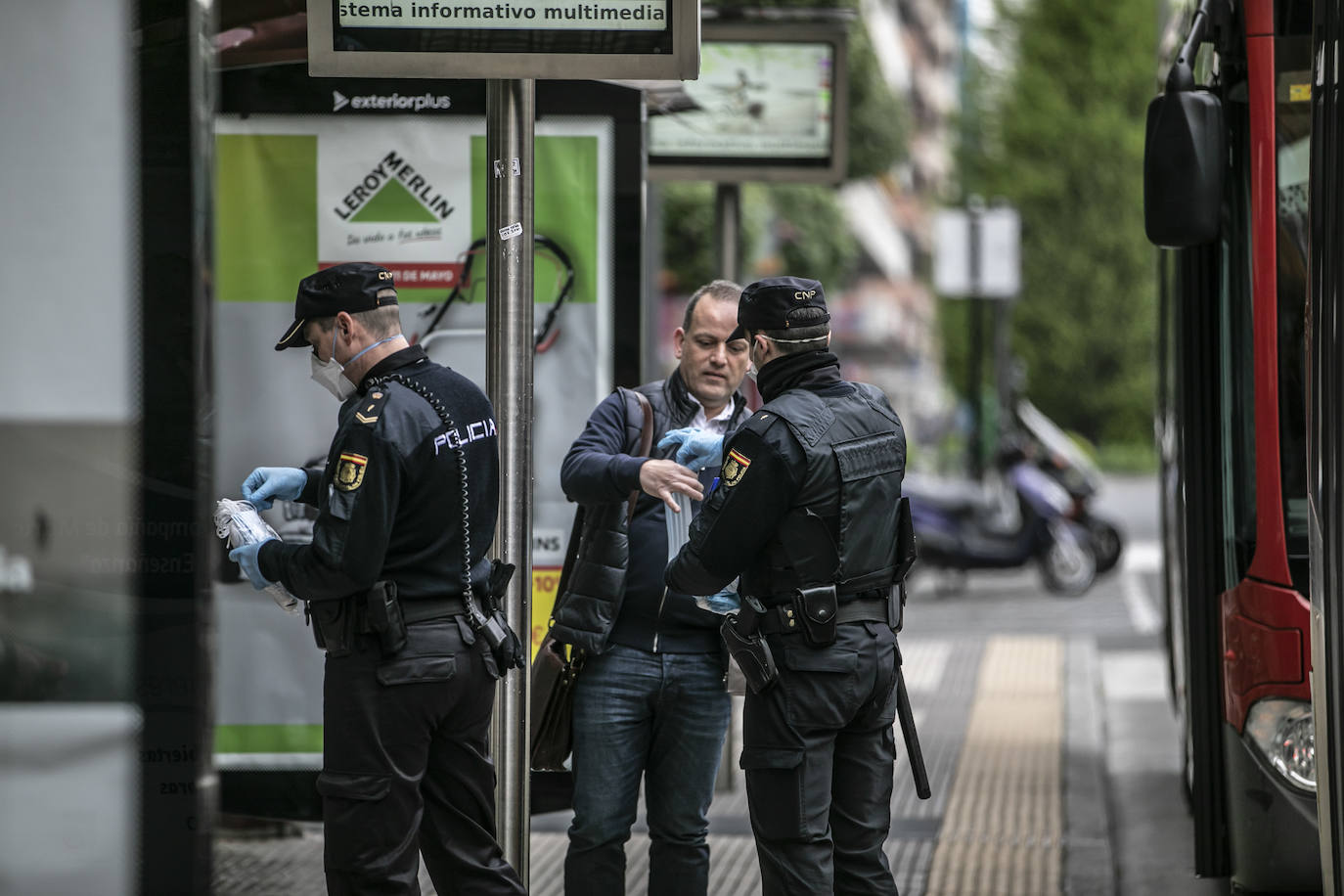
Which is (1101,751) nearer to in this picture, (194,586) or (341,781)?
(341,781)

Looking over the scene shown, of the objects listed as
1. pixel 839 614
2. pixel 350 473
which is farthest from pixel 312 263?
pixel 839 614

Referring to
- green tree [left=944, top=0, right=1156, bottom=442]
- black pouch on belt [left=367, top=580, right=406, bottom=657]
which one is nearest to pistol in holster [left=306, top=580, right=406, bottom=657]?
black pouch on belt [left=367, top=580, right=406, bottom=657]

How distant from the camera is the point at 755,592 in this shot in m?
4.24

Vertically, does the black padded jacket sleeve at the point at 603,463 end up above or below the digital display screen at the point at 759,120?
below

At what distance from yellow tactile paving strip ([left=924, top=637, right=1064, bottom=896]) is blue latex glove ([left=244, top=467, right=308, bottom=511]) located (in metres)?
3.00

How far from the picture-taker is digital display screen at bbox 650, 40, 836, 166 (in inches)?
316

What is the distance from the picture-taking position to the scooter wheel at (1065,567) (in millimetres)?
17609

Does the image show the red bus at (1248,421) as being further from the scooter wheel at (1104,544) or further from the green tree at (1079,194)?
the green tree at (1079,194)

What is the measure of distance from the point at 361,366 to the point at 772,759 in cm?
131

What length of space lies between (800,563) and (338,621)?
1057 millimetres

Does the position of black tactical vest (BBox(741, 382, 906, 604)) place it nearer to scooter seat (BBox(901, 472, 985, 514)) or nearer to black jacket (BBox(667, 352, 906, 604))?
black jacket (BBox(667, 352, 906, 604))

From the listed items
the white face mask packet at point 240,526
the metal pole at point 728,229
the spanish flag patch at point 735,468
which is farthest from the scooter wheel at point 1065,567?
the white face mask packet at point 240,526

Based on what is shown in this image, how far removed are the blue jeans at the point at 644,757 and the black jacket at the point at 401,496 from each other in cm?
65

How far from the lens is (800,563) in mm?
4121
